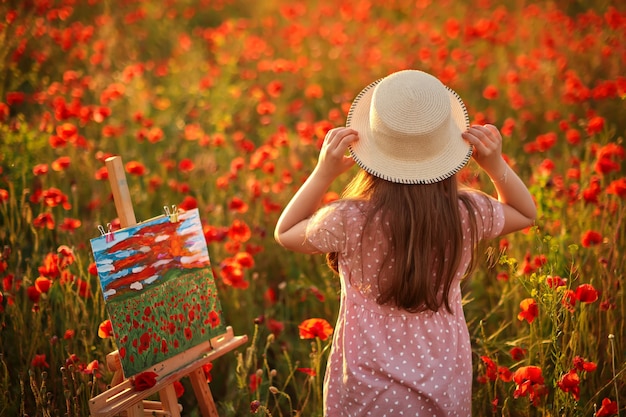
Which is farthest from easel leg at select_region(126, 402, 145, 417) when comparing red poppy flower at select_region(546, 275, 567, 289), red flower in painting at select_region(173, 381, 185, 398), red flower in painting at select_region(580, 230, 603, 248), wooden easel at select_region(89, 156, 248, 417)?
red flower in painting at select_region(580, 230, 603, 248)

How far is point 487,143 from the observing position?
165 cm

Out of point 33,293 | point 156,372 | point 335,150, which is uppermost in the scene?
point 335,150

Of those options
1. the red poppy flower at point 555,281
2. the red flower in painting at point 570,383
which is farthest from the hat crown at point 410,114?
the red flower in painting at point 570,383

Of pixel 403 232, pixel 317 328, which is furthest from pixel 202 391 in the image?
pixel 403 232

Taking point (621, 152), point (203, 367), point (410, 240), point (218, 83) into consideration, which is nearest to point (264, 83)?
point (218, 83)

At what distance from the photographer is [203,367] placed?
2.19m

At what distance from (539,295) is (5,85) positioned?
3912mm

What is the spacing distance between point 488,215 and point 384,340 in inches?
16.7

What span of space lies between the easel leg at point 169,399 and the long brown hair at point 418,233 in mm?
698

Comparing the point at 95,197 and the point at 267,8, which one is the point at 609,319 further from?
the point at 267,8

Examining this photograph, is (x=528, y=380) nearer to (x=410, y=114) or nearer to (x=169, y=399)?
(x=410, y=114)

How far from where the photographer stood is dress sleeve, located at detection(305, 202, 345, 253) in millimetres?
1656

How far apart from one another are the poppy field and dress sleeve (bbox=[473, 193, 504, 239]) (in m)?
0.33

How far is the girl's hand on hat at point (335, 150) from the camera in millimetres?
1629
